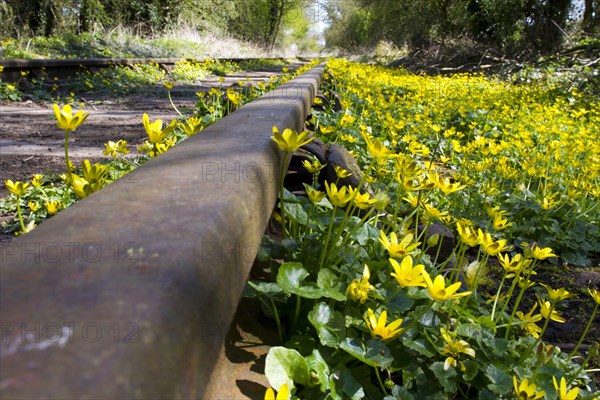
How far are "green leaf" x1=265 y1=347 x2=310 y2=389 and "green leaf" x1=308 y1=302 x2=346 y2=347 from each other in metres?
0.10

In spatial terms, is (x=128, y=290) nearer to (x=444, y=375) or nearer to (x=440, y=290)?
(x=440, y=290)

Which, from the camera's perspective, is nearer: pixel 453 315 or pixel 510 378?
pixel 510 378

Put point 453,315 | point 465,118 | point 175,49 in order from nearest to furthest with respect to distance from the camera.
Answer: point 453,315
point 465,118
point 175,49

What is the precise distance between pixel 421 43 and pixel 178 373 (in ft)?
84.5

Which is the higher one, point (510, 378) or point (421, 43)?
point (421, 43)

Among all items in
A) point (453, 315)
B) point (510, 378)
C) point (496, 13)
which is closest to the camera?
point (510, 378)

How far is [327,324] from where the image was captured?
1.22 meters

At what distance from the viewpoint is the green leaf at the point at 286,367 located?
1.02m

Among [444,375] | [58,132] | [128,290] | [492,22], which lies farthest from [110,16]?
[128,290]

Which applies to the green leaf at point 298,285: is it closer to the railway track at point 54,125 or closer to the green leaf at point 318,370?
the green leaf at point 318,370

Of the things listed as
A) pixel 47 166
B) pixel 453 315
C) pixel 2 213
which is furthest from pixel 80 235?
pixel 47 166

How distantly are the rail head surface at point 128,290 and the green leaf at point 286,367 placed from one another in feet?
0.78

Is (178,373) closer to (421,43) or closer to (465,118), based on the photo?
(465,118)

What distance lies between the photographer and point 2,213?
2570 millimetres
